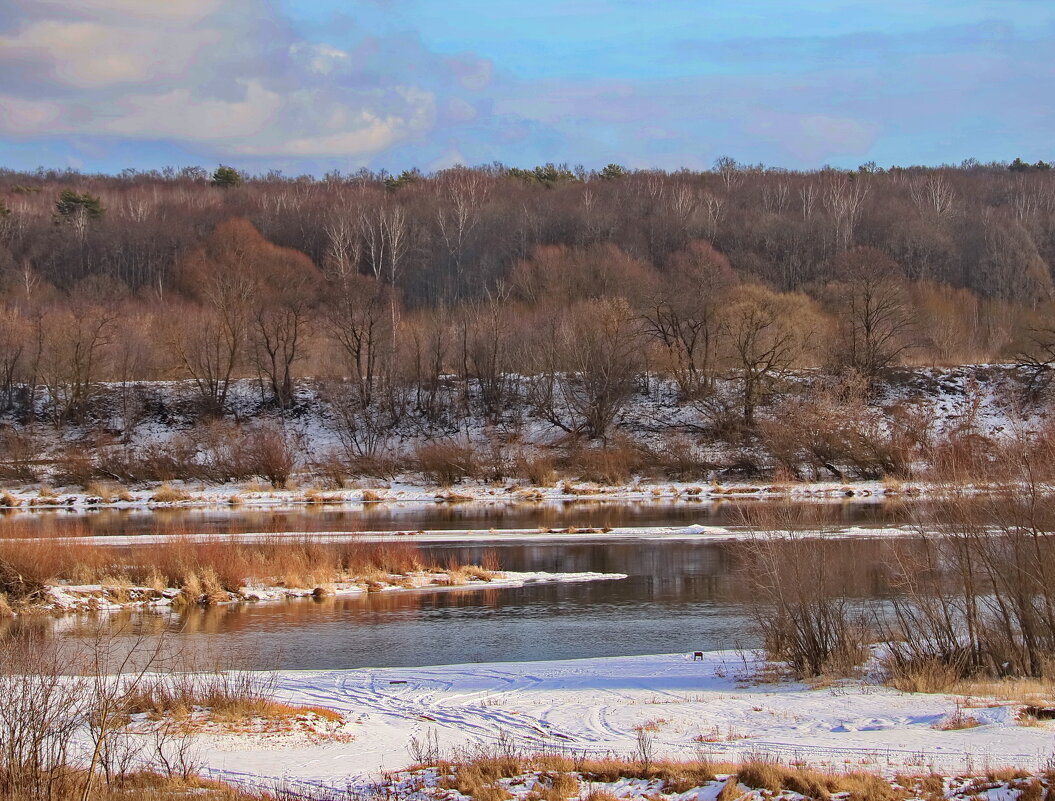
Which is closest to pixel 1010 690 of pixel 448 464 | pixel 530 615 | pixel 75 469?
pixel 530 615

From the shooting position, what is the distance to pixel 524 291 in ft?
292

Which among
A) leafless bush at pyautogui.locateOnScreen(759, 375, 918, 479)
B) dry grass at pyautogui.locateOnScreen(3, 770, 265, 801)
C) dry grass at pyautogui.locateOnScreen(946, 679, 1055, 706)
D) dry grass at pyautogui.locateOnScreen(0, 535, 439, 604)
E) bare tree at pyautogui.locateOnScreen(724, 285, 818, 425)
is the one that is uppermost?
bare tree at pyautogui.locateOnScreen(724, 285, 818, 425)

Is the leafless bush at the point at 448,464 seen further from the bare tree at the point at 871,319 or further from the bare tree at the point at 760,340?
the bare tree at the point at 871,319

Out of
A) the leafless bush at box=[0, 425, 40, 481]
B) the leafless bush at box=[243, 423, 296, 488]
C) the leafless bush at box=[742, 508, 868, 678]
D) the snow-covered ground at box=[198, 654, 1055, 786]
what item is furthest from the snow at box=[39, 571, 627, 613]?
the leafless bush at box=[0, 425, 40, 481]

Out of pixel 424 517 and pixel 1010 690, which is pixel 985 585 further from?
pixel 424 517

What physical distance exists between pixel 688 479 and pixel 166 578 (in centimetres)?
3392

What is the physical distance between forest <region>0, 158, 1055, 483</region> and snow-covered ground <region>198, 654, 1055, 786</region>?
149 feet

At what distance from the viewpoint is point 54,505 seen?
51.1m

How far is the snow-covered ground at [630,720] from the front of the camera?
10992mm

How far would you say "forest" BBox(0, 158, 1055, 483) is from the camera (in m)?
70.2

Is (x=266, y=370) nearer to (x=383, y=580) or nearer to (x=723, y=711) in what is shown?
(x=383, y=580)

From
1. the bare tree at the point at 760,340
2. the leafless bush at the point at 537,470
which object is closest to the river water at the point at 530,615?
the leafless bush at the point at 537,470

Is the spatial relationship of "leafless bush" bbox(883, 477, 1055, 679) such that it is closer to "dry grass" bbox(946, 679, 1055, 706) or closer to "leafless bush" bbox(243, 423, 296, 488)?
"dry grass" bbox(946, 679, 1055, 706)

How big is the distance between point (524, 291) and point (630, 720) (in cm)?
7697
